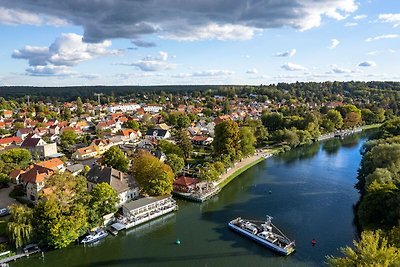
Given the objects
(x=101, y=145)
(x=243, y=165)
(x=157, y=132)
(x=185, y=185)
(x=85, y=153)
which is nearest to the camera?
(x=185, y=185)

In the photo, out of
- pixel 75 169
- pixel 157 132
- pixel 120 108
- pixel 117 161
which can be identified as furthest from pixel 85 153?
pixel 120 108

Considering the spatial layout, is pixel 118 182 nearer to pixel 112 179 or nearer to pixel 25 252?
pixel 112 179

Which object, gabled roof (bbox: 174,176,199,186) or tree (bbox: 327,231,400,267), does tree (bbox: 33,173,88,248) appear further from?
tree (bbox: 327,231,400,267)

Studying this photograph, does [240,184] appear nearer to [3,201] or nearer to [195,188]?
[195,188]

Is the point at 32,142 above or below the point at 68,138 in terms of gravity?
above

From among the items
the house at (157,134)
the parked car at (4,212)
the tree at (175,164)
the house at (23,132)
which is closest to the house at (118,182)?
the tree at (175,164)

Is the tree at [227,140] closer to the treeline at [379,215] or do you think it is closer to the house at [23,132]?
the treeline at [379,215]
